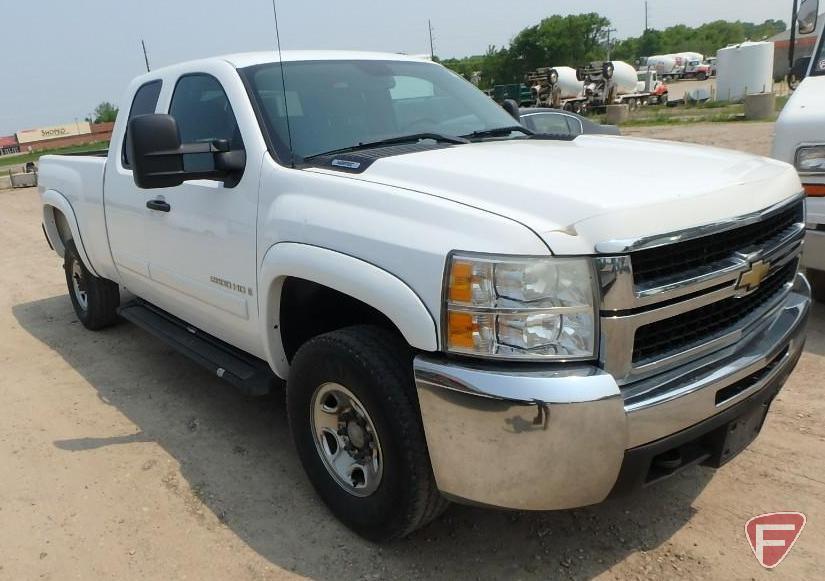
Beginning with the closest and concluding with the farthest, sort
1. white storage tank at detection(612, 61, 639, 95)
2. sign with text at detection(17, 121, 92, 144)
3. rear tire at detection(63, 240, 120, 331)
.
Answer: rear tire at detection(63, 240, 120, 331) → white storage tank at detection(612, 61, 639, 95) → sign with text at detection(17, 121, 92, 144)

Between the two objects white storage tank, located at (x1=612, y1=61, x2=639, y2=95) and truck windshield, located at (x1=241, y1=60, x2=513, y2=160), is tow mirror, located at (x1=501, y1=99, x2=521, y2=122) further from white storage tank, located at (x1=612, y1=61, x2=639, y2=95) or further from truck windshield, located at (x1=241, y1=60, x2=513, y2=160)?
white storage tank, located at (x1=612, y1=61, x2=639, y2=95)

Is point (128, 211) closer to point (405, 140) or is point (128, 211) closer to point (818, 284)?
point (405, 140)

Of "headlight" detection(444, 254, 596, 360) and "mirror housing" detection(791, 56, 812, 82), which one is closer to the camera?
"headlight" detection(444, 254, 596, 360)

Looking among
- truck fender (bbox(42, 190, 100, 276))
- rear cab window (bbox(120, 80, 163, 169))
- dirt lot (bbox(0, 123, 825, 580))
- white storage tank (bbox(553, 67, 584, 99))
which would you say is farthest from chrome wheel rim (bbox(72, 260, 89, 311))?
white storage tank (bbox(553, 67, 584, 99))

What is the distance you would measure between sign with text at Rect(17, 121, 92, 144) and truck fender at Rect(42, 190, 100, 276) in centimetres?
9162

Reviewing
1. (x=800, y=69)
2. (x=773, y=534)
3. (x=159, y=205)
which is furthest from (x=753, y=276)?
(x=800, y=69)

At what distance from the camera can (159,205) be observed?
12.4 feet

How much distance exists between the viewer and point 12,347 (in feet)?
18.6

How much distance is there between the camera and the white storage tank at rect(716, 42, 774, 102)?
30.1 metres

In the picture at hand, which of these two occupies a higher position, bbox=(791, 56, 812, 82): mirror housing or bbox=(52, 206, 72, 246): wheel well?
bbox=(791, 56, 812, 82): mirror housing

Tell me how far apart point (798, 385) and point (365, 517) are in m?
2.73

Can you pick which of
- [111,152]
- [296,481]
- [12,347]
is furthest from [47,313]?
[296,481]

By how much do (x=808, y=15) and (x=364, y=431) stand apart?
515 cm

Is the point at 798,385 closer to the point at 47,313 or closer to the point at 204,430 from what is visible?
the point at 204,430
